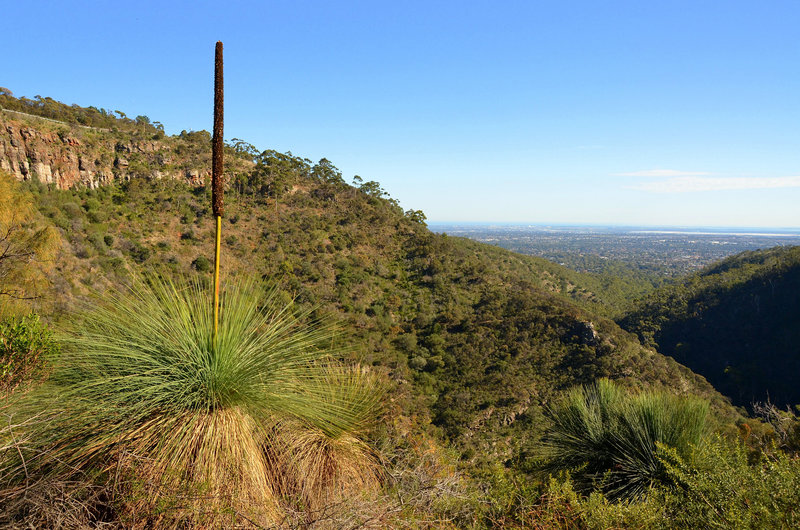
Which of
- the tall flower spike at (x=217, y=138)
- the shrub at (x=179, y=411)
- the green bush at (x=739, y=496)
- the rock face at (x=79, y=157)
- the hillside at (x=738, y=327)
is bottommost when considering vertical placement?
the hillside at (x=738, y=327)

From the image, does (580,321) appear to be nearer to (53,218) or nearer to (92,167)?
(53,218)

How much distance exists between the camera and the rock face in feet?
75.2

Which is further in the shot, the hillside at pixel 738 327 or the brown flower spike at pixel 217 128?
the hillside at pixel 738 327

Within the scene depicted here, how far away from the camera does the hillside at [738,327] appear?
31.3 metres

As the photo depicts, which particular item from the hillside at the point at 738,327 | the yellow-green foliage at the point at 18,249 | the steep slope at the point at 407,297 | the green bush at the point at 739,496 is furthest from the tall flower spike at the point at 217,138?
the hillside at the point at 738,327

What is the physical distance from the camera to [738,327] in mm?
38500

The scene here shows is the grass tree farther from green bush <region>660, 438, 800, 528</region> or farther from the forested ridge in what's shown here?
green bush <region>660, 438, 800, 528</region>

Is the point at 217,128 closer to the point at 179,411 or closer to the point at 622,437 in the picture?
the point at 179,411

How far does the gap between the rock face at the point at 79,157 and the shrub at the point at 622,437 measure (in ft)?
74.6

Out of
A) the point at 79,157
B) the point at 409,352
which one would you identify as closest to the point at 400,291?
the point at 409,352

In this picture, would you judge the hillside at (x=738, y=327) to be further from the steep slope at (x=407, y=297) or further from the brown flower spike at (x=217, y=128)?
the brown flower spike at (x=217, y=128)

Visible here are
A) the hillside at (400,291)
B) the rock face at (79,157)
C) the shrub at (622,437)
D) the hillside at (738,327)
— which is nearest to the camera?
the shrub at (622,437)

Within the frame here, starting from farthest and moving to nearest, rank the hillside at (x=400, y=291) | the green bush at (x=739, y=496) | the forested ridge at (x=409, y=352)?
the hillside at (x=400, y=291) → the forested ridge at (x=409, y=352) → the green bush at (x=739, y=496)

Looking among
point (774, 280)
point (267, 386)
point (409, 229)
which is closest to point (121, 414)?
point (267, 386)
